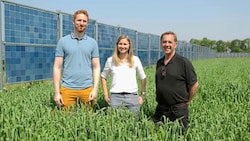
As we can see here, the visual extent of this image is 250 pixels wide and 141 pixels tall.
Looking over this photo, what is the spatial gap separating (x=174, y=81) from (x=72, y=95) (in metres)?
1.16

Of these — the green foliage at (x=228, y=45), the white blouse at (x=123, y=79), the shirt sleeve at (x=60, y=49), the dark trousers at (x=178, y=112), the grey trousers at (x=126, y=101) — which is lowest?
the dark trousers at (x=178, y=112)

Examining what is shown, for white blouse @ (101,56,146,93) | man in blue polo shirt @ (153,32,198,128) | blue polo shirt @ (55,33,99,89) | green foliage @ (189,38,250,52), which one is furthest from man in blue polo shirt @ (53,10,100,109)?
green foliage @ (189,38,250,52)

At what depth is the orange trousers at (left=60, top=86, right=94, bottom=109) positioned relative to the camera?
11.7ft

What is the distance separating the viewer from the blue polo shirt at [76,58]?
11.3 ft

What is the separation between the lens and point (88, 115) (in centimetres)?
322

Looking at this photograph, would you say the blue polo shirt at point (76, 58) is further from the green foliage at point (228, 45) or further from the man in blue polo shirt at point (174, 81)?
the green foliage at point (228, 45)

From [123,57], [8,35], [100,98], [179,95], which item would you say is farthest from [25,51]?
[179,95]

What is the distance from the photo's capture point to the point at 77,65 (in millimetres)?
3475

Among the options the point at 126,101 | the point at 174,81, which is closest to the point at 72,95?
the point at 126,101

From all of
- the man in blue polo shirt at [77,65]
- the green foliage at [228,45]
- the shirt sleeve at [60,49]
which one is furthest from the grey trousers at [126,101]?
the green foliage at [228,45]

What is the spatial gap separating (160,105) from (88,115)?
967 millimetres

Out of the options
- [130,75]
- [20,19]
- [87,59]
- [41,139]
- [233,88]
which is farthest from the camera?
[20,19]

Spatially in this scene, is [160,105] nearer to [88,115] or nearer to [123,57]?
[123,57]

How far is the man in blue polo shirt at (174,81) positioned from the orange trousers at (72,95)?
33.1 inches
